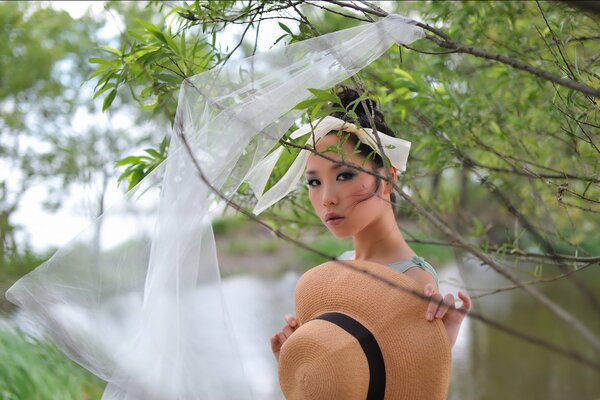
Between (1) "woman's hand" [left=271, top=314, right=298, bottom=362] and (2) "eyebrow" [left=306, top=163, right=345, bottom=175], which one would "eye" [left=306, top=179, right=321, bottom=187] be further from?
(1) "woman's hand" [left=271, top=314, right=298, bottom=362]

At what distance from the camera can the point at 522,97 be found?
3.07 metres

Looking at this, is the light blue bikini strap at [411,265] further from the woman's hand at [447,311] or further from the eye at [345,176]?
the eye at [345,176]

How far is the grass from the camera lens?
2.74 meters

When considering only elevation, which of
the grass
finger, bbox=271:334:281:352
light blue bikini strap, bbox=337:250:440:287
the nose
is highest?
the nose

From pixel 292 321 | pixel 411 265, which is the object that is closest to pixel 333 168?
pixel 411 265

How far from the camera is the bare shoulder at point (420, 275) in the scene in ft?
6.25

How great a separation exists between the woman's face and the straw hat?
19 centimetres

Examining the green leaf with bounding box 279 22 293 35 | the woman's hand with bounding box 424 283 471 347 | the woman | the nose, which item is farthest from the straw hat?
the green leaf with bounding box 279 22 293 35

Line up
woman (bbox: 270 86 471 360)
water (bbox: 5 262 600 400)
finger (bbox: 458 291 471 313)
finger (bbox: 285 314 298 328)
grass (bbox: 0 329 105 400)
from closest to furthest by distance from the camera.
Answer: finger (bbox: 458 291 471 313) < woman (bbox: 270 86 471 360) < finger (bbox: 285 314 298 328) < grass (bbox: 0 329 105 400) < water (bbox: 5 262 600 400)

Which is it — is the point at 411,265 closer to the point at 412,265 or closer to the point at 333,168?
the point at 412,265

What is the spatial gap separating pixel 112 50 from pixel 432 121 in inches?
48.2

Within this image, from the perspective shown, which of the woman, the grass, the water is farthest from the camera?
the water

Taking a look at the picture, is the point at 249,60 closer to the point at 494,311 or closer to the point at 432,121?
the point at 432,121

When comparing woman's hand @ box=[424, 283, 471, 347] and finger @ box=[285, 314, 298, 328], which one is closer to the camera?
woman's hand @ box=[424, 283, 471, 347]
